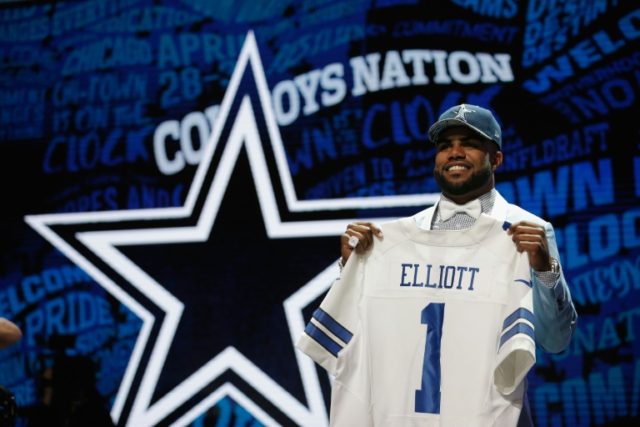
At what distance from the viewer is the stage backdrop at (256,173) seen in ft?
12.4

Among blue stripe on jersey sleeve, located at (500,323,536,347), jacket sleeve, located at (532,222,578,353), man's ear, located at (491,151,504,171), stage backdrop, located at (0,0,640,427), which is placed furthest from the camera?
stage backdrop, located at (0,0,640,427)

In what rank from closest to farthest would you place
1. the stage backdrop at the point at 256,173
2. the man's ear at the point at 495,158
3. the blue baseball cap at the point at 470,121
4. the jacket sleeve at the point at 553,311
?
the jacket sleeve at the point at 553,311, the blue baseball cap at the point at 470,121, the man's ear at the point at 495,158, the stage backdrop at the point at 256,173

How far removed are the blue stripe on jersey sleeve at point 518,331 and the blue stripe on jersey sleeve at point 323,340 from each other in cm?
45

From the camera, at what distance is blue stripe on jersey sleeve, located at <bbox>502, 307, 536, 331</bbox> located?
2262mm

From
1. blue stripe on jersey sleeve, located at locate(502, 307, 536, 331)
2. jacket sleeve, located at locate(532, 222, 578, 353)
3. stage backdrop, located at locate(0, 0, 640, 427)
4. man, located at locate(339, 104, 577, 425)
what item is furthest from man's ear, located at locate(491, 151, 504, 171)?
stage backdrop, located at locate(0, 0, 640, 427)

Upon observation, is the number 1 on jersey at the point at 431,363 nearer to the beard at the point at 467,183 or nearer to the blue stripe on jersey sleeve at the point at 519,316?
the blue stripe on jersey sleeve at the point at 519,316

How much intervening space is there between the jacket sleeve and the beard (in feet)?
0.67

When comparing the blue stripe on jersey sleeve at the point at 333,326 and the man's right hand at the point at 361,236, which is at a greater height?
the man's right hand at the point at 361,236

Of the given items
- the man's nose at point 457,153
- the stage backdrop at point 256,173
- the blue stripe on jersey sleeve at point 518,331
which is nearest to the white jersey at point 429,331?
the blue stripe on jersey sleeve at point 518,331

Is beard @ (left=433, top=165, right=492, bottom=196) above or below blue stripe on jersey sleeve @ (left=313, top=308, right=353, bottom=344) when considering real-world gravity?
above

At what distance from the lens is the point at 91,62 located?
4449 mm

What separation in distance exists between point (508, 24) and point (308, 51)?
0.86m

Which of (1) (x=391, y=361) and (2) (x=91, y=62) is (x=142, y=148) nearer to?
(2) (x=91, y=62)

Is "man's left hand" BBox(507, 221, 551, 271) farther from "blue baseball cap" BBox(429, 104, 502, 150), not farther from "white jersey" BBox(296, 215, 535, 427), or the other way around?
"blue baseball cap" BBox(429, 104, 502, 150)
